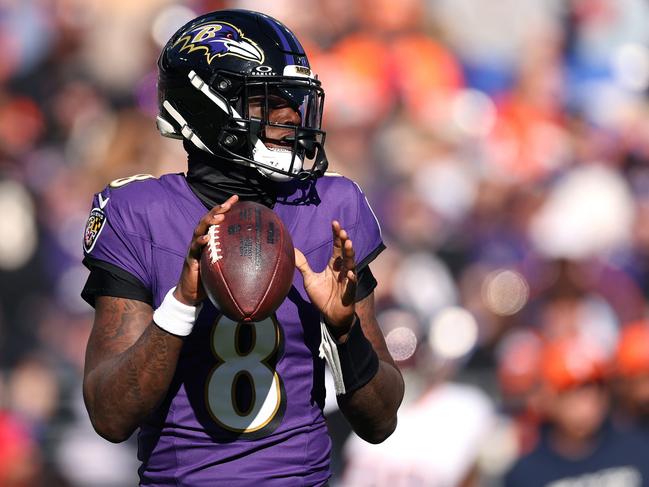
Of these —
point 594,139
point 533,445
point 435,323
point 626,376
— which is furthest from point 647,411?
point 594,139

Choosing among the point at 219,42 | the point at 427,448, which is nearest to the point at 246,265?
the point at 219,42

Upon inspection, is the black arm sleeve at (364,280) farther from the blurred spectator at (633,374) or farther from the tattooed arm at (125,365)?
the blurred spectator at (633,374)

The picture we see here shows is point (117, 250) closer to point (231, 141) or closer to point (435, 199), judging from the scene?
point (231, 141)

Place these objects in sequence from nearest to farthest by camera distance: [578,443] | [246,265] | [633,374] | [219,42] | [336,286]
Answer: [246,265], [336,286], [219,42], [578,443], [633,374]

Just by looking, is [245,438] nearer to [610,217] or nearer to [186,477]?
A: [186,477]

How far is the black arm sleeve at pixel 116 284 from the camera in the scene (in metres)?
2.11

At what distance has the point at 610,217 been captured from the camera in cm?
550

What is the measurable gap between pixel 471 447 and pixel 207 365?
2.87 m

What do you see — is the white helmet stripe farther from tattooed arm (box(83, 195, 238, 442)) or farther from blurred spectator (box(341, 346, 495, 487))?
blurred spectator (box(341, 346, 495, 487))

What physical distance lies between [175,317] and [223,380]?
24cm

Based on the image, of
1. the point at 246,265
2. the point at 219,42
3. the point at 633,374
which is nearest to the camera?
the point at 246,265

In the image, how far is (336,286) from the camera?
2002 mm

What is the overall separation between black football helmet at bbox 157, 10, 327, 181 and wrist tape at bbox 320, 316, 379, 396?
36 cm

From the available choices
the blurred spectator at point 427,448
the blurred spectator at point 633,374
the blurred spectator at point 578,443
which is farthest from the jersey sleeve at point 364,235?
the blurred spectator at point 633,374
